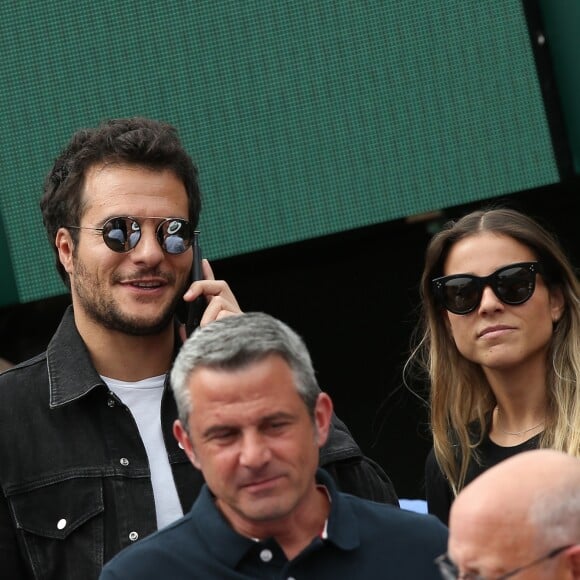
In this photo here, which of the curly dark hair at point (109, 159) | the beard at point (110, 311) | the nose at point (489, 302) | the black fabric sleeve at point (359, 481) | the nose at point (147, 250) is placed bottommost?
the black fabric sleeve at point (359, 481)

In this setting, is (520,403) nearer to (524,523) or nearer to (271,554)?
(271,554)

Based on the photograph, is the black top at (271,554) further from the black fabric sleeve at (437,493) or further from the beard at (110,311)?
the black fabric sleeve at (437,493)

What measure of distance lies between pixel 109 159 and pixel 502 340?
108 cm

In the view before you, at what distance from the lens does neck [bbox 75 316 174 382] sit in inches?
115

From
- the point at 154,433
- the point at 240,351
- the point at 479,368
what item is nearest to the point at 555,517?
the point at 240,351

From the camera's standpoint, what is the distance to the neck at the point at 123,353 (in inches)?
115

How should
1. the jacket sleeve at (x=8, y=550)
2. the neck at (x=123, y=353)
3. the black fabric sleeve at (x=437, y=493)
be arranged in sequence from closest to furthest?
the jacket sleeve at (x=8, y=550)
the neck at (x=123, y=353)
the black fabric sleeve at (x=437, y=493)

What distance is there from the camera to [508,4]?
5.16 metres

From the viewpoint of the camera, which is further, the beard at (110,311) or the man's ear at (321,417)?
the beard at (110,311)

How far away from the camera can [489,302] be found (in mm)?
3158

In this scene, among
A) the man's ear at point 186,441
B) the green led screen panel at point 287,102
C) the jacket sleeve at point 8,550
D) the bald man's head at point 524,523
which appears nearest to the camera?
the bald man's head at point 524,523

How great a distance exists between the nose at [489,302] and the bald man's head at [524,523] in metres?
1.26

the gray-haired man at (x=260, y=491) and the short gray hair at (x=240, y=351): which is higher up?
the short gray hair at (x=240, y=351)

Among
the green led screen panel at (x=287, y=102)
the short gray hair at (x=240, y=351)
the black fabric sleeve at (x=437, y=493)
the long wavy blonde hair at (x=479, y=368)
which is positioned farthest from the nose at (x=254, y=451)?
the green led screen panel at (x=287, y=102)
